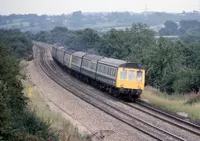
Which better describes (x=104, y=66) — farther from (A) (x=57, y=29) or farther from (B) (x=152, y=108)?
(A) (x=57, y=29)

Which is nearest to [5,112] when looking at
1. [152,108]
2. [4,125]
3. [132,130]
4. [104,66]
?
[4,125]

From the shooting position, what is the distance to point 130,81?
2902 cm

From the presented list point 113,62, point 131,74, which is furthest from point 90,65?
point 131,74

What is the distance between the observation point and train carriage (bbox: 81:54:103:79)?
35.2 metres

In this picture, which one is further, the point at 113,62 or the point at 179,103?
the point at 113,62

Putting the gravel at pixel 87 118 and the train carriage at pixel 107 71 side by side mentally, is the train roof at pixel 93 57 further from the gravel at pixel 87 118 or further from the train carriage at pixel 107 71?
the gravel at pixel 87 118

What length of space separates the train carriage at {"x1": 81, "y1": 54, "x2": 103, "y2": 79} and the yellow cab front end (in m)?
5.92

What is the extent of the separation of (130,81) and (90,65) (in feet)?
27.5

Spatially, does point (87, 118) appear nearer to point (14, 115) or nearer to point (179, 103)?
point (179, 103)

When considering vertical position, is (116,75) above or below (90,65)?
above

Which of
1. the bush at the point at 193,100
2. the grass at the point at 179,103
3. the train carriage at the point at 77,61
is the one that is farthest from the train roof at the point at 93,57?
the bush at the point at 193,100

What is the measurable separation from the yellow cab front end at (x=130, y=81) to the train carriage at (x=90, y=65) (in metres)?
5.92

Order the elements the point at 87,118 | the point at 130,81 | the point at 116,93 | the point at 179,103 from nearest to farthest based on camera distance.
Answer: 1. the point at 87,118
2. the point at 179,103
3. the point at 130,81
4. the point at 116,93

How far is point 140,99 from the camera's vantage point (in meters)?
30.0
